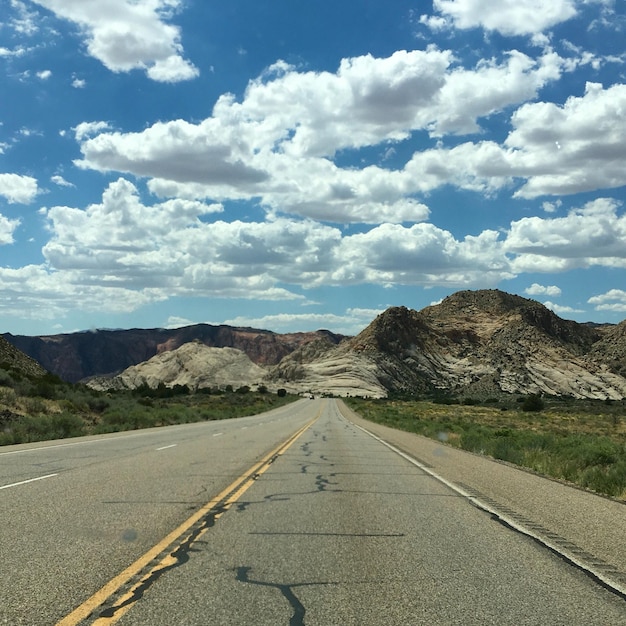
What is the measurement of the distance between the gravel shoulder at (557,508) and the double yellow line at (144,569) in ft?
13.4

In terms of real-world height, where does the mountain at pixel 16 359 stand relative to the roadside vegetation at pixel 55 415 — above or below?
above

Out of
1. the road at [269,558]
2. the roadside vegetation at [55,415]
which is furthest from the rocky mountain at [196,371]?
the road at [269,558]

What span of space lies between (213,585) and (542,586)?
9.27 feet

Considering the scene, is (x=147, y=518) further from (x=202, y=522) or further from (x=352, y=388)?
(x=352, y=388)

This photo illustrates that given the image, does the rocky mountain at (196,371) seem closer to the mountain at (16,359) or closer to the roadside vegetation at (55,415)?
the mountain at (16,359)

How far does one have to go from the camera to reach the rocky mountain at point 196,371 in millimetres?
163500

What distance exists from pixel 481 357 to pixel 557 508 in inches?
6291

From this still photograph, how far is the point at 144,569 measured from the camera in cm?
624

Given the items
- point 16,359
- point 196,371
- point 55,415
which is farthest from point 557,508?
point 196,371

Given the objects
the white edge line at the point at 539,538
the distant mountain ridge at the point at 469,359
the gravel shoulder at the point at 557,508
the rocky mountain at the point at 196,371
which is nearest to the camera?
the white edge line at the point at 539,538

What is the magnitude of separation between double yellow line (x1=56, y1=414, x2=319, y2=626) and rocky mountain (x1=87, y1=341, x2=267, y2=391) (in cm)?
15135

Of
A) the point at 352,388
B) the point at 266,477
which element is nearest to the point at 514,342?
the point at 352,388

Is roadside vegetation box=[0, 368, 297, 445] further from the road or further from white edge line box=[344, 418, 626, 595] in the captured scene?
white edge line box=[344, 418, 626, 595]

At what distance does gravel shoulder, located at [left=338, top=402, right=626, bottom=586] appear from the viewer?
744cm
